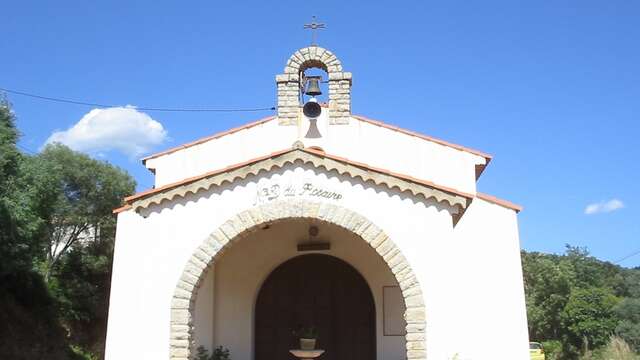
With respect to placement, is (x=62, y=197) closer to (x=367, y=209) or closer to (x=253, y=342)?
(x=253, y=342)

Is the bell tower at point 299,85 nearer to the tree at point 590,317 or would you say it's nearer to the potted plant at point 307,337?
the potted plant at point 307,337

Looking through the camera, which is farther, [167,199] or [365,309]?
[365,309]

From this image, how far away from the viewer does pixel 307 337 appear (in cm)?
1258

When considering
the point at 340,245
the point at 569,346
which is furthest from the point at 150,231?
the point at 569,346

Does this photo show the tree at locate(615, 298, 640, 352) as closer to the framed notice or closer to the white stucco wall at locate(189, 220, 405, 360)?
the framed notice

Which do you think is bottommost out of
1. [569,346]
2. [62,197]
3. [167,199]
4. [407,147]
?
[569,346]

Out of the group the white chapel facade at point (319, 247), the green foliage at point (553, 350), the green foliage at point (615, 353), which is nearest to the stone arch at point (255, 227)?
the white chapel facade at point (319, 247)

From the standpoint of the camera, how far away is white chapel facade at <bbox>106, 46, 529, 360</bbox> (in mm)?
10141

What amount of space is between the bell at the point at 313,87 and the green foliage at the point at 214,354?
19.7 ft

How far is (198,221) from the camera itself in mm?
10609

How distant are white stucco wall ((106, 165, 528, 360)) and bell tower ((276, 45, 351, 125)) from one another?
4037 mm

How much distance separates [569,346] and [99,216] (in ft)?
71.6

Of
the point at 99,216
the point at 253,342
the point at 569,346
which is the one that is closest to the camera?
the point at 253,342

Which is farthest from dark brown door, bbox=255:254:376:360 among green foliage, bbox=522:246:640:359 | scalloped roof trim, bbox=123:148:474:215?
green foliage, bbox=522:246:640:359
